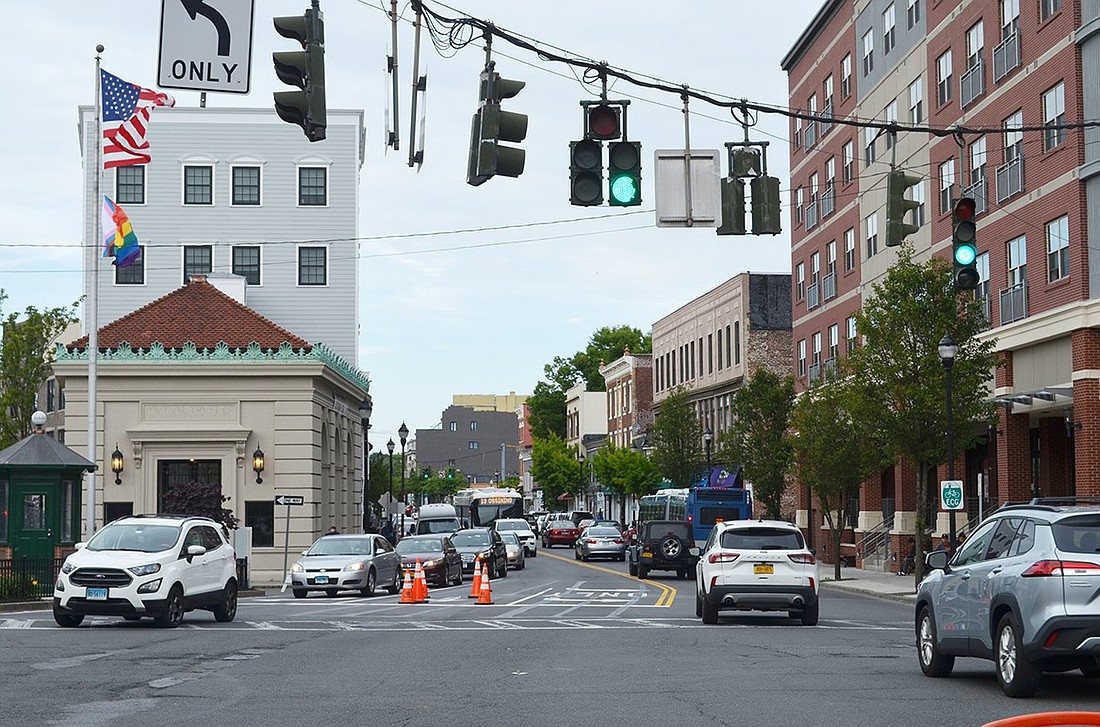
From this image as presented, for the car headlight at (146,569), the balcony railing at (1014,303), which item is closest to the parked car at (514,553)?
the balcony railing at (1014,303)

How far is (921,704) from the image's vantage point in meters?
12.8

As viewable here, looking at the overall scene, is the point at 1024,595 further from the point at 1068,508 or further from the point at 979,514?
the point at 979,514

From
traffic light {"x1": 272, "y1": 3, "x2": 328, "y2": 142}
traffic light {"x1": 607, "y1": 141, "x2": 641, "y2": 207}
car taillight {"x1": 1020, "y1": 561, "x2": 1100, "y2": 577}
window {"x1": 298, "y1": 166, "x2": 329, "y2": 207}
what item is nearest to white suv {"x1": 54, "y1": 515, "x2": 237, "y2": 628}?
traffic light {"x1": 607, "y1": 141, "x2": 641, "y2": 207}

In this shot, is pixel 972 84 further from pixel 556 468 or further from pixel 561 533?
pixel 556 468

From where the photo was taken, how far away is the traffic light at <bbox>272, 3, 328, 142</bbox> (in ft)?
43.1

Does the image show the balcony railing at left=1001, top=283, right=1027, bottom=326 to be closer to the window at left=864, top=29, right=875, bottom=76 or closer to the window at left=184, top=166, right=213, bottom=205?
the window at left=864, top=29, right=875, bottom=76

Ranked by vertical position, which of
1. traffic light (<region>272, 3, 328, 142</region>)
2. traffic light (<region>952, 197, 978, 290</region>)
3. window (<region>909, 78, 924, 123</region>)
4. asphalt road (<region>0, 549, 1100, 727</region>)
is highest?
window (<region>909, 78, 924, 123</region>)

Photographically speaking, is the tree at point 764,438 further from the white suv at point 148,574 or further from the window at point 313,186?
the white suv at point 148,574

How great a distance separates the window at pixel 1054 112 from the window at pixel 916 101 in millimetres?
9525

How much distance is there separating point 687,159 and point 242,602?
1963 centimetres

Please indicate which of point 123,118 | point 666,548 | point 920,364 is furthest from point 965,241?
point 666,548

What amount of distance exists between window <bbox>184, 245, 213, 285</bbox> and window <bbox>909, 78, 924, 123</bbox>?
88.8ft

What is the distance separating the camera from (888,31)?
49.2 meters

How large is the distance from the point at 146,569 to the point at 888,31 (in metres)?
35.3
